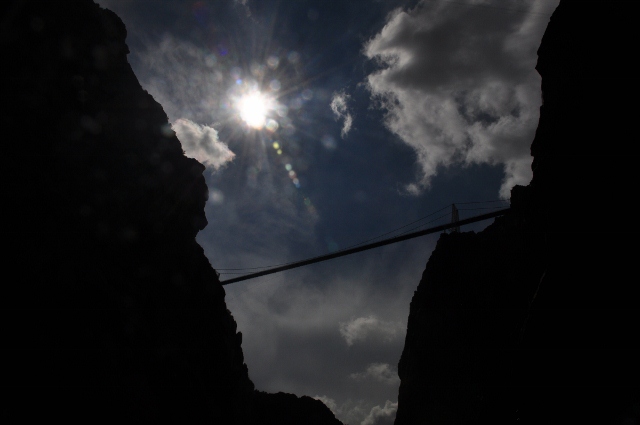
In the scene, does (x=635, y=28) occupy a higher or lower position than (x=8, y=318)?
higher

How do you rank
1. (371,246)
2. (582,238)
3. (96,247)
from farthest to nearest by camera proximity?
(371,246), (96,247), (582,238)

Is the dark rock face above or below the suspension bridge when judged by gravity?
below

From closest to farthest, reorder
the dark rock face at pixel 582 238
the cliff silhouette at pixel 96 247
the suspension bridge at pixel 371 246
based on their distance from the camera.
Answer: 1. the dark rock face at pixel 582 238
2. the cliff silhouette at pixel 96 247
3. the suspension bridge at pixel 371 246

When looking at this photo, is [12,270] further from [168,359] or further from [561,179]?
[561,179]

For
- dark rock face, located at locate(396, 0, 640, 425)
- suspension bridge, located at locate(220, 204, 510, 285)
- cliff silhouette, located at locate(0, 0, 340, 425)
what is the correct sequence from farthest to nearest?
suspension bridge, located at locate(220, 204, 510, 285) → cliff silhouette, located at locate(0, 0, 340, 425) → dark rock face, located at locate(396, 0, 640, 425)

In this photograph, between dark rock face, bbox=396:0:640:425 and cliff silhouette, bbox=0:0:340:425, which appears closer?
dark rock face, bbox=396:0:640:425

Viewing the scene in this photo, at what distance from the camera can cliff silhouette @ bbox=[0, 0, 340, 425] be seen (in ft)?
33.7

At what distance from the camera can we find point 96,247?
1402 centimetres

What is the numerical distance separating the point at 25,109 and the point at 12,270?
21.7ft

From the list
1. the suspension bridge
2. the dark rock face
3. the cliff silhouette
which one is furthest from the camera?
the suspension bridge

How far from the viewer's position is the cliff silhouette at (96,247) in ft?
33.7

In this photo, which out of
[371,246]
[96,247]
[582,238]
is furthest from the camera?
[371,246]

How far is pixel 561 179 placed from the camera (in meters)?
11.1

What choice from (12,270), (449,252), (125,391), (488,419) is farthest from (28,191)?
(449,252)
